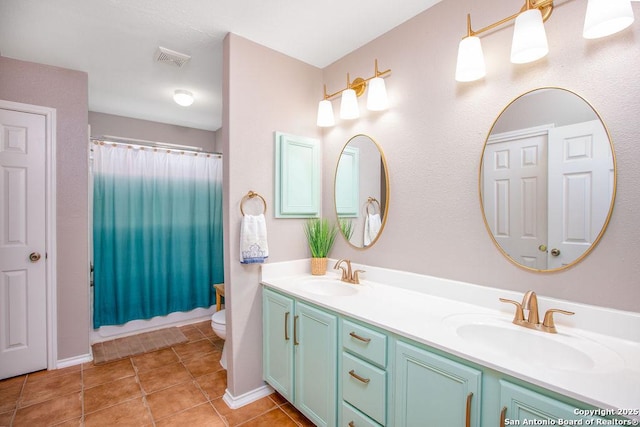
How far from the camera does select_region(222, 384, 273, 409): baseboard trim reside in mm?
1983

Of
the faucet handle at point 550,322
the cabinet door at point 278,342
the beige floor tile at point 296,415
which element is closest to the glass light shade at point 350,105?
the cabinet door at point 278,342

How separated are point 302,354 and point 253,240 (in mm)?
760

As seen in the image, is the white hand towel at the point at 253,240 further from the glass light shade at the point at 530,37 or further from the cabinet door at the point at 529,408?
the glass light shade at the point at 530,37

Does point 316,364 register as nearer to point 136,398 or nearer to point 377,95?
point 136,398

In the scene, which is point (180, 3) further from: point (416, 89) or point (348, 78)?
point (416, 89)

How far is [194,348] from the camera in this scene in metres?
2.84

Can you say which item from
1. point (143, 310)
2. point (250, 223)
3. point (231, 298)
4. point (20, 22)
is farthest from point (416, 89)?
point (143, 310)

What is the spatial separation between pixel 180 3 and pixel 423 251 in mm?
1970

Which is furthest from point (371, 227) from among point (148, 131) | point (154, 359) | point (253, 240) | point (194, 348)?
point (148, 131)

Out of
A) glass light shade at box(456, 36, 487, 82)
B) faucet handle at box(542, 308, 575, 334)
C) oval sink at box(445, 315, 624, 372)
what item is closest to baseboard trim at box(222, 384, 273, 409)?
oval sink at box(445, 315, 624, 372)

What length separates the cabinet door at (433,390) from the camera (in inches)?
40.2

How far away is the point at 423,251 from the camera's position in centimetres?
177

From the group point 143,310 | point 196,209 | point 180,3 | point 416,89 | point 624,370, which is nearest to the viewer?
point 624,370

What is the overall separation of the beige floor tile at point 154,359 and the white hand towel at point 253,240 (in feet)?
4.56
